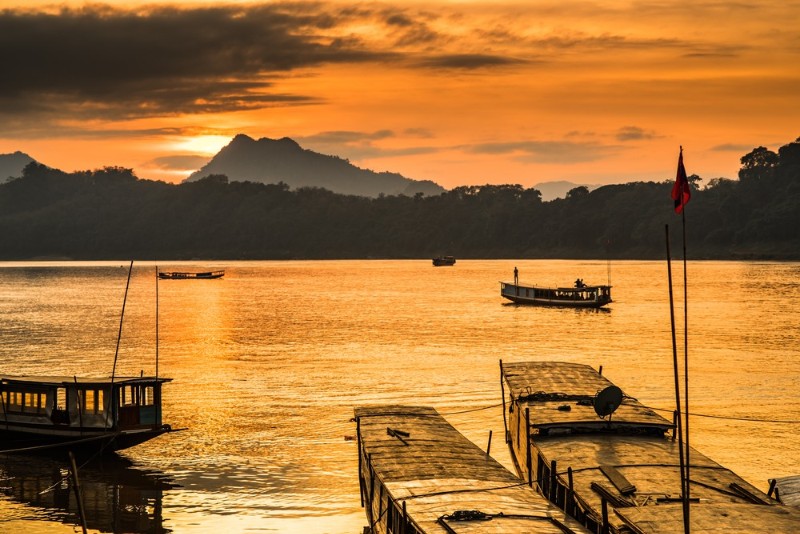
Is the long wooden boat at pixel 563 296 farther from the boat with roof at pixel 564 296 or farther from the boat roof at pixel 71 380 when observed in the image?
the boat roof at pixel 71 380

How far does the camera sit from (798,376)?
73812 millimetres

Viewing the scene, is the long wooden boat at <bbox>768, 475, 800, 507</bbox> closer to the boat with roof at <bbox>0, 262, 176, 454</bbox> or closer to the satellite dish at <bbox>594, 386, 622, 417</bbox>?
the satellite dish at <bbox>594, 386, 622, 417</bbox>

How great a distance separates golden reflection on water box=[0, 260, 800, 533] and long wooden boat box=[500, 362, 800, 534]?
23.6ft

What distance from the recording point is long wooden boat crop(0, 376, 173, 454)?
4609cm

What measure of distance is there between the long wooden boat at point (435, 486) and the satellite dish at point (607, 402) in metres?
5.10

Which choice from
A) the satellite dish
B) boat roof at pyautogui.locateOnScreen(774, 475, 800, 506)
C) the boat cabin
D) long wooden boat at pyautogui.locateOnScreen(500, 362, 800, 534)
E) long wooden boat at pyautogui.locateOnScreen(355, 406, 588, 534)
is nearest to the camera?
long wooden boat at pyautogui.locateOnScreen(500, 362, 800, 534)

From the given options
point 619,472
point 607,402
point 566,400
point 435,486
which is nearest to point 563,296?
point 566,400

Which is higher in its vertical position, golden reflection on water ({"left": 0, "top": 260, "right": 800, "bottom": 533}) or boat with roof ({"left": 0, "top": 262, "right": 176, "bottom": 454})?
boat with roof ({"left": 0, "top": 262, "right": 176, "bottom": 454})

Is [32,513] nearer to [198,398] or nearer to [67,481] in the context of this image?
[67,481]

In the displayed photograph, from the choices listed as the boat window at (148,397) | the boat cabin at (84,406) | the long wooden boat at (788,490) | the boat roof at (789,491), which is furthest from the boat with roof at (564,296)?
the boat roof at (789,491)

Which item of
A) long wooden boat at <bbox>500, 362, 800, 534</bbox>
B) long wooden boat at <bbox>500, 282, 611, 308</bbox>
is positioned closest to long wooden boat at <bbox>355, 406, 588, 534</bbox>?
long wooden boat at <bbox>500, 362, 800, 534</bbox>

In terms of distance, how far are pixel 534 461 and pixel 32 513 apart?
20738 mm

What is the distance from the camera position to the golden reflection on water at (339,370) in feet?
144

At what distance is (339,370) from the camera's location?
259 ft
